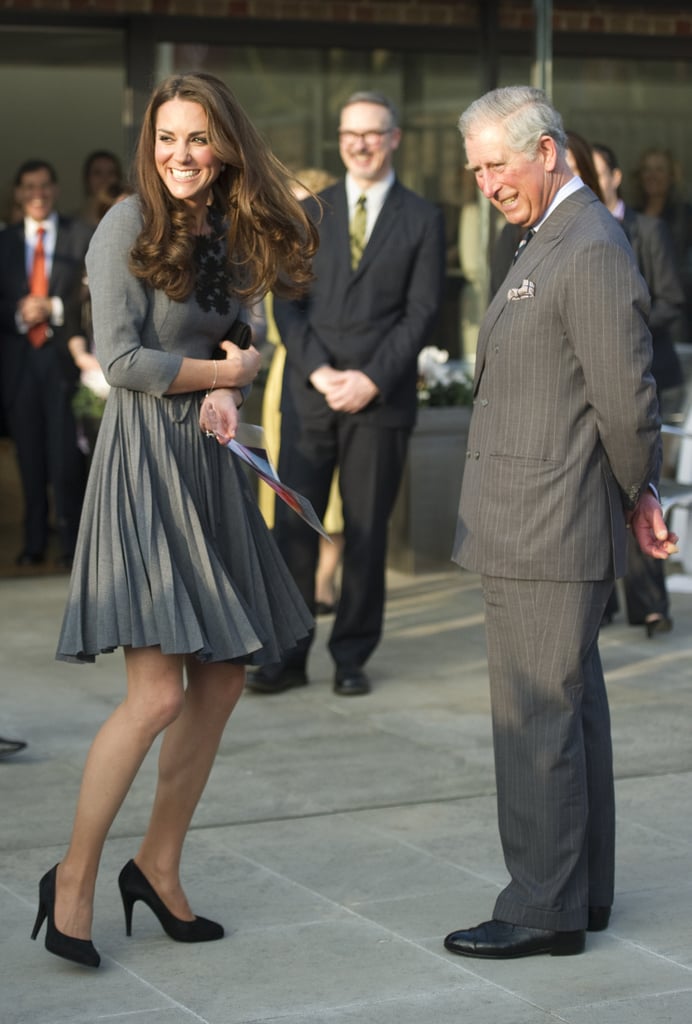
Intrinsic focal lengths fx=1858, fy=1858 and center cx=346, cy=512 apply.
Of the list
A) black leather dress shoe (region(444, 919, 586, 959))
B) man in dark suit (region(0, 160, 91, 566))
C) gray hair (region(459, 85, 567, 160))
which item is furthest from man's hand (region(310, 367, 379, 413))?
man in dark suit (region(0, 160, 91, 566))

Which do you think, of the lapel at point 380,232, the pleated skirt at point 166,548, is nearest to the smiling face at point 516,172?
the pleated skirt at point 166,548

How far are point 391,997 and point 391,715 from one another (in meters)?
2.65

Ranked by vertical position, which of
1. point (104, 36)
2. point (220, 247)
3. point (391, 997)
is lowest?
point (391, 997)

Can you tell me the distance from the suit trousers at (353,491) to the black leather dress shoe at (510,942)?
2.74 m

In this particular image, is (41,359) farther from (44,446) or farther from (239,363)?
(239,363)

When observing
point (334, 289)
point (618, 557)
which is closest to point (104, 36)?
point (334, 289)

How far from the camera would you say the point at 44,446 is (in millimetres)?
9867

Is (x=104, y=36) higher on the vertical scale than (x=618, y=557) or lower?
higher

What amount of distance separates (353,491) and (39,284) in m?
3.32

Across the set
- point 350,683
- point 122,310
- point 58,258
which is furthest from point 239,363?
point 58,258

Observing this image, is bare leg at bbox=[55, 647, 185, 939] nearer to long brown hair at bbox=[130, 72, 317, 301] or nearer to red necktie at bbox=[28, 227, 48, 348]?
long brown hair at bbox=[130, 72, 317, 301]

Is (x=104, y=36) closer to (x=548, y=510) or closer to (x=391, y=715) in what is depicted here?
(x=391, y=715)

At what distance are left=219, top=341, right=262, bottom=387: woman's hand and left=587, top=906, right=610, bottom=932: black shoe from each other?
146 centimetres

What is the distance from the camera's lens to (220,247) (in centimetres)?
418
